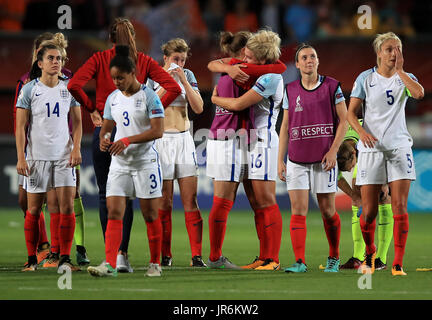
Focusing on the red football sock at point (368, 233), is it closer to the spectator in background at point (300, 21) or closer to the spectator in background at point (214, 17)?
the spectator in background at point (300, 21)

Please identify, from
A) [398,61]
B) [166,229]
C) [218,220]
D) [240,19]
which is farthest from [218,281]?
[240,19]

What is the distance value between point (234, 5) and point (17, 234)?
27.7ft

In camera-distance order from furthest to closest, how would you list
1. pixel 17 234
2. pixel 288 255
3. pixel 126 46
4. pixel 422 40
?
pixel 422 40, pixel 17 234, pixel 288 255, pixel 126 46

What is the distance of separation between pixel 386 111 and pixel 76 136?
2.91m

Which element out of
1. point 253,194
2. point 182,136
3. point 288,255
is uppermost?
point 182,136

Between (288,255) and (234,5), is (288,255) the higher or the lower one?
the lower one

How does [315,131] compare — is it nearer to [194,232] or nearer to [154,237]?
[194,232]

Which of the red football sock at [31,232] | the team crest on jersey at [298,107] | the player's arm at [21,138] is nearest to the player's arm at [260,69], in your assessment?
the team crest on jersey at [298,107]

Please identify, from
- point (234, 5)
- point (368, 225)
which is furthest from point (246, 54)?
point (234, 5)

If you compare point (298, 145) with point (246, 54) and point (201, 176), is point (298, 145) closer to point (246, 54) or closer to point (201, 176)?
point (246, 54)

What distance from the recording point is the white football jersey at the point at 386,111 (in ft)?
26.1

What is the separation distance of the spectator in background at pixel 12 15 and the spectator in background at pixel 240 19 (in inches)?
171

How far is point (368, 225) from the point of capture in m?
8.17

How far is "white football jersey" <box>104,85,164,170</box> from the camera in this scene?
7367 mm
